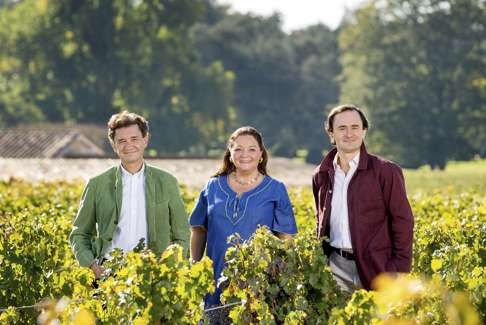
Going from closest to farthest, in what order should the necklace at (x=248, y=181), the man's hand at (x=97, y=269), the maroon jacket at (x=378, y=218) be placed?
the maroon jacket at (x=378, y=218), the man's hand at (x=97, y=269), the necklace at (x=248, y=181)

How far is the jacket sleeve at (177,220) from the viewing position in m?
6.88

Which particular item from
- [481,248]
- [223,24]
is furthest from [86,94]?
[481,248]

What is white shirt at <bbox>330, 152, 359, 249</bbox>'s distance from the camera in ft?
21.1

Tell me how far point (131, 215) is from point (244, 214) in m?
0.65

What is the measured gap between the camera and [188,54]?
246 ft

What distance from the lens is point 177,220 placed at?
6.90 metres

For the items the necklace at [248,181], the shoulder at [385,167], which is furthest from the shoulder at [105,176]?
the shoulder at [385,167]

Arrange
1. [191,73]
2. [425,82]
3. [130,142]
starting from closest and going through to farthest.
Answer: [130,142] < [191,73] < [425,82]

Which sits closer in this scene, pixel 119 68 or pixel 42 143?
pixel 42 143

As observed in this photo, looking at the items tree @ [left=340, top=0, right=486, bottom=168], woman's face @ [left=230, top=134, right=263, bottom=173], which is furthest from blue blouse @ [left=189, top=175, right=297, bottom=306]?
tree @ [left=340, top=0, right=486, bottom=168]

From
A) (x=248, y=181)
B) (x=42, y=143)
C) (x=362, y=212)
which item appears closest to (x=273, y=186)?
(x=248, y=181)

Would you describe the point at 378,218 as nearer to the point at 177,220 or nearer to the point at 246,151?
the point at 246,151

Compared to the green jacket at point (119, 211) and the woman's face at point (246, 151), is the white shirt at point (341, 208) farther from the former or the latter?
the green jacket at point (119, 211)

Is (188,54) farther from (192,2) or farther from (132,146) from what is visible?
(132,146)
